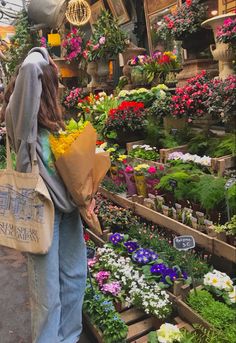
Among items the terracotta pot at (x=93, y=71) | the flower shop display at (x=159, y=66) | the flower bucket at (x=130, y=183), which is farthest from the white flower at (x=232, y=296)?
the terracotta pot at (x=93, y=71)

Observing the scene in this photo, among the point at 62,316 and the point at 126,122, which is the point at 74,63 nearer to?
the point at 126,122

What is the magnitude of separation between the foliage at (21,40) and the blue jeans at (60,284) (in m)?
7.68

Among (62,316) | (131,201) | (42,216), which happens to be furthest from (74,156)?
(131,201)

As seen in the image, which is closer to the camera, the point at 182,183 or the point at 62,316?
the point at 62,316

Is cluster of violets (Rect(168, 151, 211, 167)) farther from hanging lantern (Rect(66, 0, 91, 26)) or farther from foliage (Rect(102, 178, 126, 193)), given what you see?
hanging lantern (Rect(66, 0, 91, 26))

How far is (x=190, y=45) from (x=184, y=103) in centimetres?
160

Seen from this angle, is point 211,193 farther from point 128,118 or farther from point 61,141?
point 128,118

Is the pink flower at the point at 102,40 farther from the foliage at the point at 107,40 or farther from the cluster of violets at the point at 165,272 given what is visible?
the cluster of violets at the point at 165,272

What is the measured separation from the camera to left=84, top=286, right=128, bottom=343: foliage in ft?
7.80

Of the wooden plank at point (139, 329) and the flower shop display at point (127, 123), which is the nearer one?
the wooden plank at point (139, 329)

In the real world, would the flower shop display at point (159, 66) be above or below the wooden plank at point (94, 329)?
above

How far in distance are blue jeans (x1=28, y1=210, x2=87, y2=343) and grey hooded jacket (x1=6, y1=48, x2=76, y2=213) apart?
0.15 meters

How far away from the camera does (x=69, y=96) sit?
25.7 feet

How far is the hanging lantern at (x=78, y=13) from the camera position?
7934 mm
